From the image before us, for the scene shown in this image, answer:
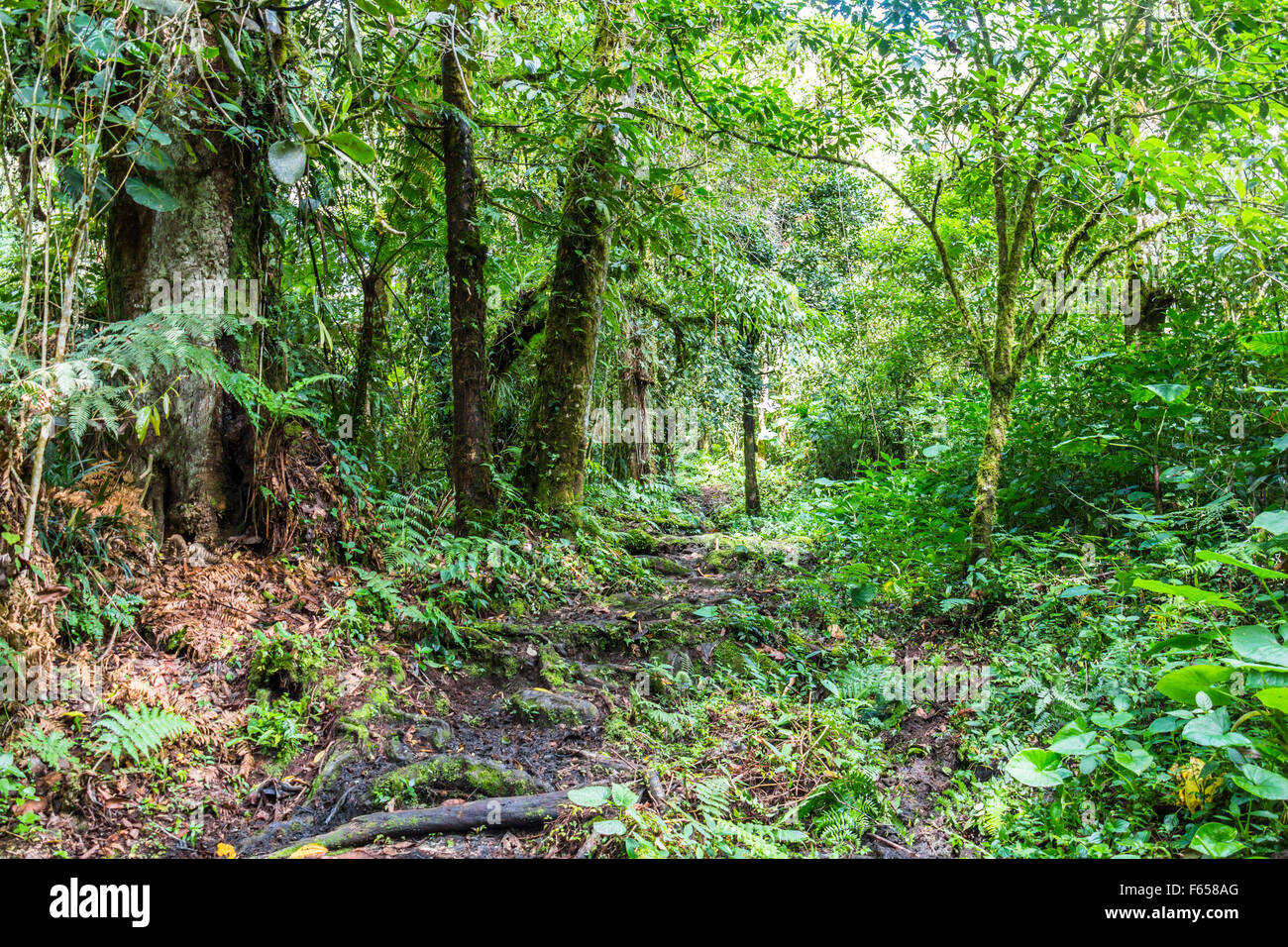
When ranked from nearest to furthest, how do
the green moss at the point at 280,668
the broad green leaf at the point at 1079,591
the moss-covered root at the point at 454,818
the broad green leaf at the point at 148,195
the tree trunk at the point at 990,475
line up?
the moss-covered root at the point at 454,818
the green moss at the point at 280,668
the broad green leaf at the point at 148,195
the broad green leaf at the point at 1079,591
the tree trunk at the point at 990,475

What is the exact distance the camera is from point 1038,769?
2328 millimetres

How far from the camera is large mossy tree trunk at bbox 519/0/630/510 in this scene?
6.23m

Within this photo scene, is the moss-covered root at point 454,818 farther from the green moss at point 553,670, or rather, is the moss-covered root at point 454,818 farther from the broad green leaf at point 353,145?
the broad green leaf at point 353,145

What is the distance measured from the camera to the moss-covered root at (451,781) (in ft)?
8.43

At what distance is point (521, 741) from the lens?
318cm

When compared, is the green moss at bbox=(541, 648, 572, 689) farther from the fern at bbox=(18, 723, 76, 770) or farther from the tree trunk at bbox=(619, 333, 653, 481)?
the tree trunk at bbox=(619, 333, 653, 481)

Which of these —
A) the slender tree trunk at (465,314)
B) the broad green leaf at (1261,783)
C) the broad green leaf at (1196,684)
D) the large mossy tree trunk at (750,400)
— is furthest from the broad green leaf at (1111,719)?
the large mossy tree trunk at (750,400)

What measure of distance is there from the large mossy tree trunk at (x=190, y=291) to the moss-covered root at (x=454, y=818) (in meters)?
1.99

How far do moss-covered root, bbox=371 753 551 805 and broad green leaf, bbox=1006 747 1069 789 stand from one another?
5.54 feet

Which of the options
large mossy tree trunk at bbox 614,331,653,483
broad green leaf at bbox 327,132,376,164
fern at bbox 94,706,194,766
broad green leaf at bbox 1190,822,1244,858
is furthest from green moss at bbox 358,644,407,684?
large mossy tree trunk at bbox 614,331,653,483

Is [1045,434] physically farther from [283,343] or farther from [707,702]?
[283,343]
